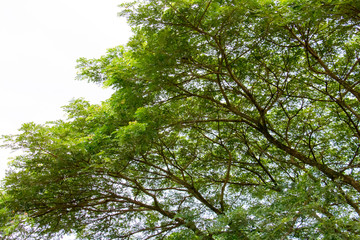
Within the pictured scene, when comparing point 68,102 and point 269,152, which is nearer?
point 68,102

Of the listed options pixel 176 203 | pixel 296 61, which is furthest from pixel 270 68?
pixel 176 203

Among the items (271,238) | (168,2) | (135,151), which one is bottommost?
(271,238)

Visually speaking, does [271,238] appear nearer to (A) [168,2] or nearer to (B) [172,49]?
(B) [172,49]

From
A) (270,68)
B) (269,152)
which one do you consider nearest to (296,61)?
(270,68)

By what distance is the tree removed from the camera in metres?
3.75

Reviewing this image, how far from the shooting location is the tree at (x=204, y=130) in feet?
12.3

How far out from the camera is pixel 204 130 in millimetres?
6125

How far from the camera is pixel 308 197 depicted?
384cm

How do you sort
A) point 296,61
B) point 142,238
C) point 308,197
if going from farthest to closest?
1. point 142,238
2. point 296,61
3. point 308,197

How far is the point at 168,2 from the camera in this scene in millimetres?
3508

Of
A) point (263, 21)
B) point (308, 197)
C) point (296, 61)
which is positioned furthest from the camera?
point (296, 61)

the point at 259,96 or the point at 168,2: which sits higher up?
the point at 259,96

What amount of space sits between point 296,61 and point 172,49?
2.59m

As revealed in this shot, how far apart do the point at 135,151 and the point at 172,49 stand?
5.10 feet
